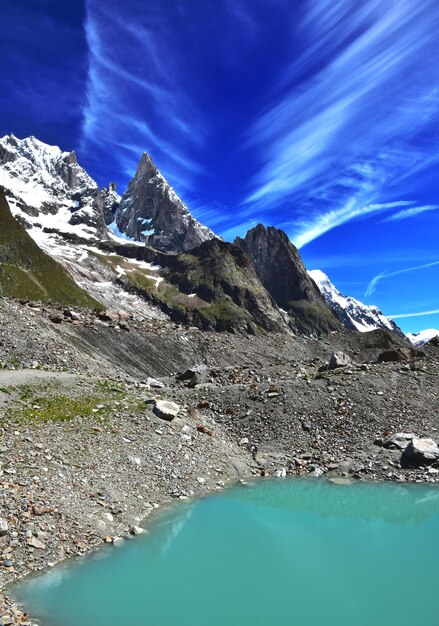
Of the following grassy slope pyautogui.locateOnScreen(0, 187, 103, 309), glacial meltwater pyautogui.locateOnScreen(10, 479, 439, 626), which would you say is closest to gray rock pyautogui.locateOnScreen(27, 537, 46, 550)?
glacial meltwater pyautogui.locateOnScreen(10, 479, 439, 626)

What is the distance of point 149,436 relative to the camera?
29.4 metres

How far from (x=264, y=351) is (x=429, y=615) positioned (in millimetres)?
71186

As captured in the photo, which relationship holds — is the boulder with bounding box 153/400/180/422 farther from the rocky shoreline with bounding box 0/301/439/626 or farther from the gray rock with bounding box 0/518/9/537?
the gray rock with bounding box 0/518/9/537

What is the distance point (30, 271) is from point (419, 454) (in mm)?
179236

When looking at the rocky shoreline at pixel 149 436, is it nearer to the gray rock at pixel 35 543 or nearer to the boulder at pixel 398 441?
the gray rock at pixel 35 543

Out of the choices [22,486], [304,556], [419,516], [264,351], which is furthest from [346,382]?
[264,351]

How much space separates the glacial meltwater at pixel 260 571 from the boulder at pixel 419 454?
3995 mm

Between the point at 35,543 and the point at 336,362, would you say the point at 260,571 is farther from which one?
the point at 336,362

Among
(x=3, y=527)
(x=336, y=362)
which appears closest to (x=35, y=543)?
(x=3, y=527)

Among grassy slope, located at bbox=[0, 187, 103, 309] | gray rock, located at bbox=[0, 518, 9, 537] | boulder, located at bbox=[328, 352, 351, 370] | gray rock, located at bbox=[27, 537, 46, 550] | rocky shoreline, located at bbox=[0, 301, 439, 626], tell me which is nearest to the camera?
gray rock, located at bbox=[0, 518, 9, 537]

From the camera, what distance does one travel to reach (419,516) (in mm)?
24672

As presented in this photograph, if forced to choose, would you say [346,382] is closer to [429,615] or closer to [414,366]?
[414,366]

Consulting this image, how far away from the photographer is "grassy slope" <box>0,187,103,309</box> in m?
166

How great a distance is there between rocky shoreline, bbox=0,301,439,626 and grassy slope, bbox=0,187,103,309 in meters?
123
